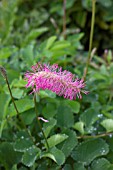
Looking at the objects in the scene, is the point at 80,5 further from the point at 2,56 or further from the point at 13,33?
the point at 2,56

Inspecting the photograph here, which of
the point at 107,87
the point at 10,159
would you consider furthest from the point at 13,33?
the point at 10,159

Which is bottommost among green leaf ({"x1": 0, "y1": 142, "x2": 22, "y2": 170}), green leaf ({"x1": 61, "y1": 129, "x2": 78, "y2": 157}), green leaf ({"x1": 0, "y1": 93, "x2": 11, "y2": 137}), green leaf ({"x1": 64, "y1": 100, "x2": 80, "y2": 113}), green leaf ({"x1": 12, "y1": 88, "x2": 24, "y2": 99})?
green leaf ({"x1": 0, "y1": 142, "x2": 22, "y2": 170})

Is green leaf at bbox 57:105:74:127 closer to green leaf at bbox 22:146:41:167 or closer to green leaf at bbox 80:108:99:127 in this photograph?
green leaf at bbox 80:108:99:127

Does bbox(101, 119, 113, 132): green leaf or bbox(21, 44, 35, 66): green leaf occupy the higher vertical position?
bbox(21, 44, 35, 66): green leaf

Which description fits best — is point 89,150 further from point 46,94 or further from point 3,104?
point 3,104

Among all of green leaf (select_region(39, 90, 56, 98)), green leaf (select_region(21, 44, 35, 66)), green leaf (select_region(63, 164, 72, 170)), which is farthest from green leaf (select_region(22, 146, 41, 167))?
green leaf (select_region(21, 44, 35, 66))

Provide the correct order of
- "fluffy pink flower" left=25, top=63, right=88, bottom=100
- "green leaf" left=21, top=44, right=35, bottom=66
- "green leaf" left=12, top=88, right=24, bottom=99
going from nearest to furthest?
"fluffy pink flower" left=25, top=63, right=88, bottom=100, "green leaf" left=12, top=88, right=24, bottom=99, "green leaf" left=21, top=44, right=35, bottom=66

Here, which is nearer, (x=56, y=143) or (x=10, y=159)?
(x=56, y=143)
